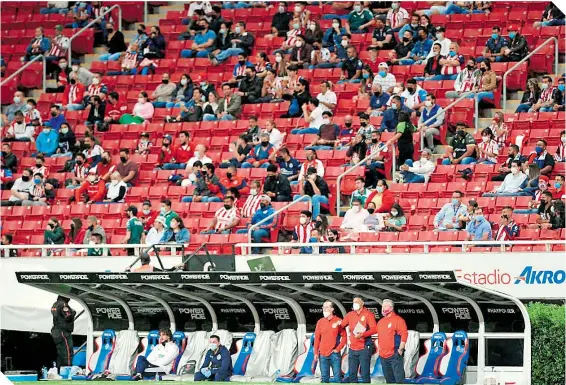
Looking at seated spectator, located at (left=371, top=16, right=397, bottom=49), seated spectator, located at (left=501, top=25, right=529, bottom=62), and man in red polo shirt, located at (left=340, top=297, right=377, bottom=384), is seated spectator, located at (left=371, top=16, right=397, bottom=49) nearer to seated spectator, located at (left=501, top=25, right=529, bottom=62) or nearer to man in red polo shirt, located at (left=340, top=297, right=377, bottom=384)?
seated spectator, located at (left=501, top=25, right=529, bottom=62)

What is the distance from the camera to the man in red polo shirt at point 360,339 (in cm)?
2211

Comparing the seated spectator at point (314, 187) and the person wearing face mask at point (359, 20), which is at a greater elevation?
the person wearing face mask at point (359, 20)

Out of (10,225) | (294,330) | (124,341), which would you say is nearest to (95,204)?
(10,225)

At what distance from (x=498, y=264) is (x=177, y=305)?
542 centimetres

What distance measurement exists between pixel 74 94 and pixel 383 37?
7444 millimetres

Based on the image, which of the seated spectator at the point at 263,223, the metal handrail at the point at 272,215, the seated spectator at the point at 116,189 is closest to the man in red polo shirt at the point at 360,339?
the metal handrail at the point at 272,215

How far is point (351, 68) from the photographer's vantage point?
30.9 meters

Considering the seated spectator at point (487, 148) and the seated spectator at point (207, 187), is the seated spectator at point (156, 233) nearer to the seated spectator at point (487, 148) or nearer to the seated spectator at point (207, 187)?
the seated spectator at point (207, 187)

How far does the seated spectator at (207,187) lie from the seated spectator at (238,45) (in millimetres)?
5110

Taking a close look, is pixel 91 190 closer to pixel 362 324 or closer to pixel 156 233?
pixel 156 233

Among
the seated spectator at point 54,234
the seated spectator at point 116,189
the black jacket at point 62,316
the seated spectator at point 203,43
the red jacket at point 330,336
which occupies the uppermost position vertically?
the seated spectator at point 203,43

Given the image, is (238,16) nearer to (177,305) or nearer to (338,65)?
(338,65)

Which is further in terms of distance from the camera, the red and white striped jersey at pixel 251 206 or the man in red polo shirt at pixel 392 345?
the red and white striped jersey at pixel 251 206

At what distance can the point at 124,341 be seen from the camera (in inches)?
982
